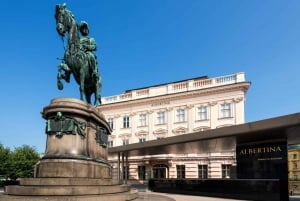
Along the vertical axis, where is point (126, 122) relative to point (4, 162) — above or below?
above

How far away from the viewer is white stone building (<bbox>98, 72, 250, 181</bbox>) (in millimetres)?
43156

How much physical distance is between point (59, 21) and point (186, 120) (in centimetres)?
3433

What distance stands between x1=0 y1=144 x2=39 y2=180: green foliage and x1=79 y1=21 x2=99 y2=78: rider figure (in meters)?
38.2

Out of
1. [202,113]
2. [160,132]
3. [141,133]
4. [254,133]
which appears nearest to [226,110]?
[202,113]

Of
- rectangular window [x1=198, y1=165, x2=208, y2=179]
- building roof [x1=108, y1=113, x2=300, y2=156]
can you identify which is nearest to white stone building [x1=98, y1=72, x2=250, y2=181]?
rectangular window [x1=198, y1=165, x2=208, y2=179]

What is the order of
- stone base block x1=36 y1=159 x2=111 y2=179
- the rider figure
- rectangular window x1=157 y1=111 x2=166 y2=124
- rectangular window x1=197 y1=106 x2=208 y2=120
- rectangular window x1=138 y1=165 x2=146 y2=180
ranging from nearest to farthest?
stone base block x1=36 y1=159 x2=111 y2=179
the rider figure
rectangular window x1=197 y1=106 x2=208 y2=120
rectangular window x1=138 y1=165 x2=146 y2=180
rectangular window x1=157 y1=111 x2=166 y2=124

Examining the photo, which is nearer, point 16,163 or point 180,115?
point 180,115

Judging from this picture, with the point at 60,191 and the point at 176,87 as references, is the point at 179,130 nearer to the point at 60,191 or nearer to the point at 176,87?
the point at 176,87

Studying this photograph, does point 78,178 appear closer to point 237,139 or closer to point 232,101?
point 237,139

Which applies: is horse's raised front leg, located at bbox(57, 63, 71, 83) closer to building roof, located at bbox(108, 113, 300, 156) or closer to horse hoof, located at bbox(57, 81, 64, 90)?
horse hoof, located at bbox(57, 81, 64, 90)

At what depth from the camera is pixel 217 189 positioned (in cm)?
2372

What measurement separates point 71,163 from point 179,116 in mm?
36552

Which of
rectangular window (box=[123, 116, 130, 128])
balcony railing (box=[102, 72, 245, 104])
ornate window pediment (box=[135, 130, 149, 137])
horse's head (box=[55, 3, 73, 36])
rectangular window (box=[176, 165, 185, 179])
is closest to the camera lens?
horse's head (box=[55, 3, 73, 36])

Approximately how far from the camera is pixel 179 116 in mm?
47688
